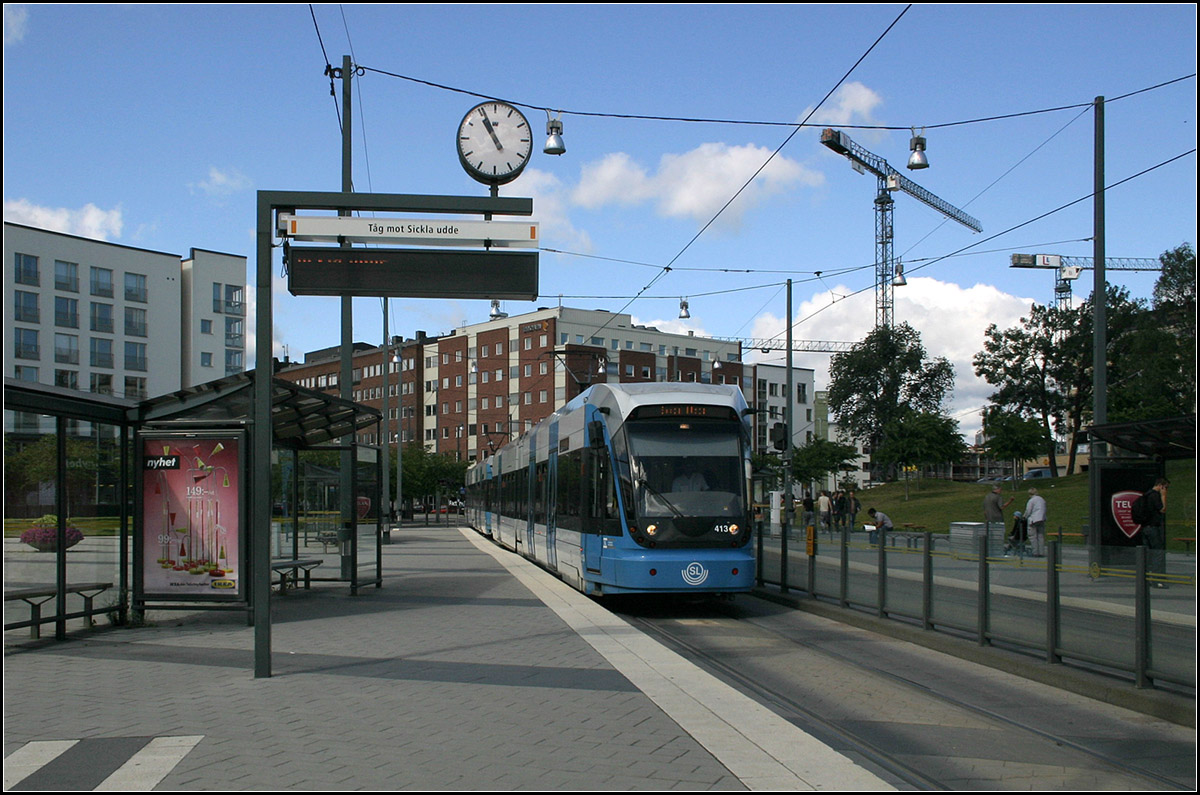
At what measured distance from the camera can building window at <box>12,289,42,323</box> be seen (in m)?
74.9

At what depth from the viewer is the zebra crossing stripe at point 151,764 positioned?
233 inches

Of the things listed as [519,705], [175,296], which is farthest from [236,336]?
[519,705]

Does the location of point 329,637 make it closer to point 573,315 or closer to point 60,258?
point 60,258

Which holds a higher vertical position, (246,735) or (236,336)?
(236,336)

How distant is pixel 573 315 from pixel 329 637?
83.9 metres

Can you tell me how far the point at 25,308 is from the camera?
7644cm

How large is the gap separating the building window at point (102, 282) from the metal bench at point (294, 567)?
71.1 metres

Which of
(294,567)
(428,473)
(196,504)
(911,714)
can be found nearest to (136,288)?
(428,473)

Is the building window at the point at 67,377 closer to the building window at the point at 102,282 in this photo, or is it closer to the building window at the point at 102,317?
the building window at the point at 102,317

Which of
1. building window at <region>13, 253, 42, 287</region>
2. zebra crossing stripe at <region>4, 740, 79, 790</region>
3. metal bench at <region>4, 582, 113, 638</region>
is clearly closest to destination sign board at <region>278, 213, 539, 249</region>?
metal bench at <region>4, 582, 113, 638</region>

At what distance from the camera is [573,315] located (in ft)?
313

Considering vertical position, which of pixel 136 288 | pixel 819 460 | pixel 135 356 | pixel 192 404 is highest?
pixel 136 288

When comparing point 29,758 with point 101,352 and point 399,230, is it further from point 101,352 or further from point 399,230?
point 101,352

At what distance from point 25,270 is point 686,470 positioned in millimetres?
74211
